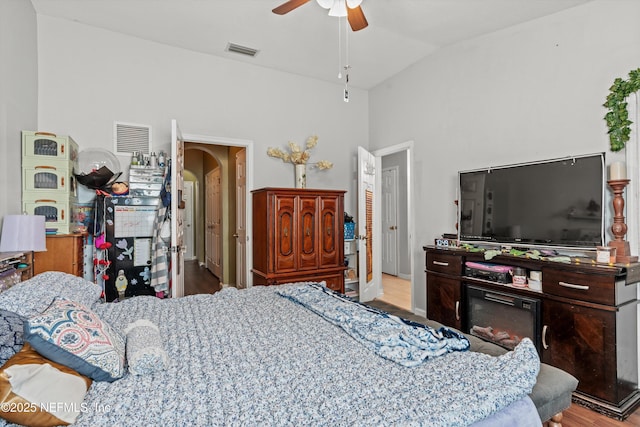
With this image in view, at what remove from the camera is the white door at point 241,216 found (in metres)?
4.32

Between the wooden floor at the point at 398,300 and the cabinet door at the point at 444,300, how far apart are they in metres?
0.23

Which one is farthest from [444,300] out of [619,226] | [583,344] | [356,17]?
[356,17]

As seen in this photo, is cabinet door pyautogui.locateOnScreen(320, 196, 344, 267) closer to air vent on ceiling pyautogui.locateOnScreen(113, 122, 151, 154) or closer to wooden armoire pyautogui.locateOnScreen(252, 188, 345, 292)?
wooden armoire pyautogui.locateOnScreen(252, 188, 345, 292)

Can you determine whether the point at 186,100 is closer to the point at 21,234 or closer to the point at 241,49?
the point at 241,49

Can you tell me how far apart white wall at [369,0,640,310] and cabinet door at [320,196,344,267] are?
914 mm

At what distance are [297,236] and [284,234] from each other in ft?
0.51

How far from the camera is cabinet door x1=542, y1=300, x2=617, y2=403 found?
2.08m

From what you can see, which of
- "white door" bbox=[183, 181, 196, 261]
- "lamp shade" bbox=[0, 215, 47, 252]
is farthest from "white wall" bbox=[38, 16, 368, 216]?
"white door" bbox=[183, 181, 196, 261]

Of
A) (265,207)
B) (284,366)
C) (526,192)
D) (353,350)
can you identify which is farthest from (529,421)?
(265,207)

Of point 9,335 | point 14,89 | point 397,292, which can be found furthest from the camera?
point 397,292

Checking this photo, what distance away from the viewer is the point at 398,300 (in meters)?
4.82

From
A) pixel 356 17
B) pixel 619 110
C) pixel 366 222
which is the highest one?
pixel 356 17

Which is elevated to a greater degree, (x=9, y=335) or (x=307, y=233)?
(x=307, y=233)

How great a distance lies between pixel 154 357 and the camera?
1256 mm
